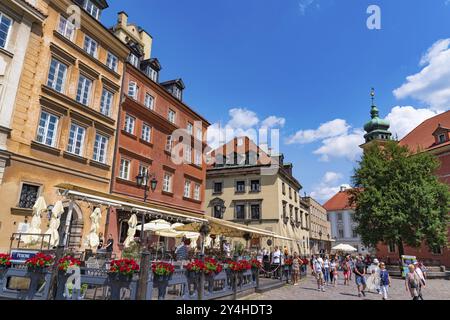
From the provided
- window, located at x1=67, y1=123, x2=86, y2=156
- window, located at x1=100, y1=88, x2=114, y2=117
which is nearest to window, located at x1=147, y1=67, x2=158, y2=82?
window, located at x1=100, y1=88, x2=114, y2=117

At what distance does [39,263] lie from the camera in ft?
27.5

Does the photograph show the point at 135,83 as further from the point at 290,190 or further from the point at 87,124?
the point at 290,190

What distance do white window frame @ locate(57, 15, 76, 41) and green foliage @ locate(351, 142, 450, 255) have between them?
2921cm

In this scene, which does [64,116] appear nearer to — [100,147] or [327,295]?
[100,147]

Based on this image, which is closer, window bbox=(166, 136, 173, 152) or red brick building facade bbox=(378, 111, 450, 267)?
window bbox=(166, 136, 173, 152)

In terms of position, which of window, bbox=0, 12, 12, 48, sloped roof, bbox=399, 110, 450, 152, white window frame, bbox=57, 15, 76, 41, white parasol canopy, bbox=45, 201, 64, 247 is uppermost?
sloped roof, bbox=399, 110, 450, 152

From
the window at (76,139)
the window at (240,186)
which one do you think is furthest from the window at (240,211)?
the window at (76,139)

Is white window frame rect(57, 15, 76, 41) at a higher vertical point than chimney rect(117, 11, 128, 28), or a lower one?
lower

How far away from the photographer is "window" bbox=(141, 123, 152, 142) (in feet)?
76.1

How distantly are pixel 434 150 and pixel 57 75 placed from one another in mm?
42634

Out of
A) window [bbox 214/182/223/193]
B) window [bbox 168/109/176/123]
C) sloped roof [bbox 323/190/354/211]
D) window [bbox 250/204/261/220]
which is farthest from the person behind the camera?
sloped roof [bbox 323/190/354/211]

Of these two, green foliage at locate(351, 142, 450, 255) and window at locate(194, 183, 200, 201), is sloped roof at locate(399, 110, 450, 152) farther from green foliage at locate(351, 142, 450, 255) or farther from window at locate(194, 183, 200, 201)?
window at locate(194, 183, 200, 201)

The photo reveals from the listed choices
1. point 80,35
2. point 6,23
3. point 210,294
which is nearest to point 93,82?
point 80,35

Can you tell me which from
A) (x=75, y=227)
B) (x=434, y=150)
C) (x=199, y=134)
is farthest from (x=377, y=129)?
(x=75, y=227)
